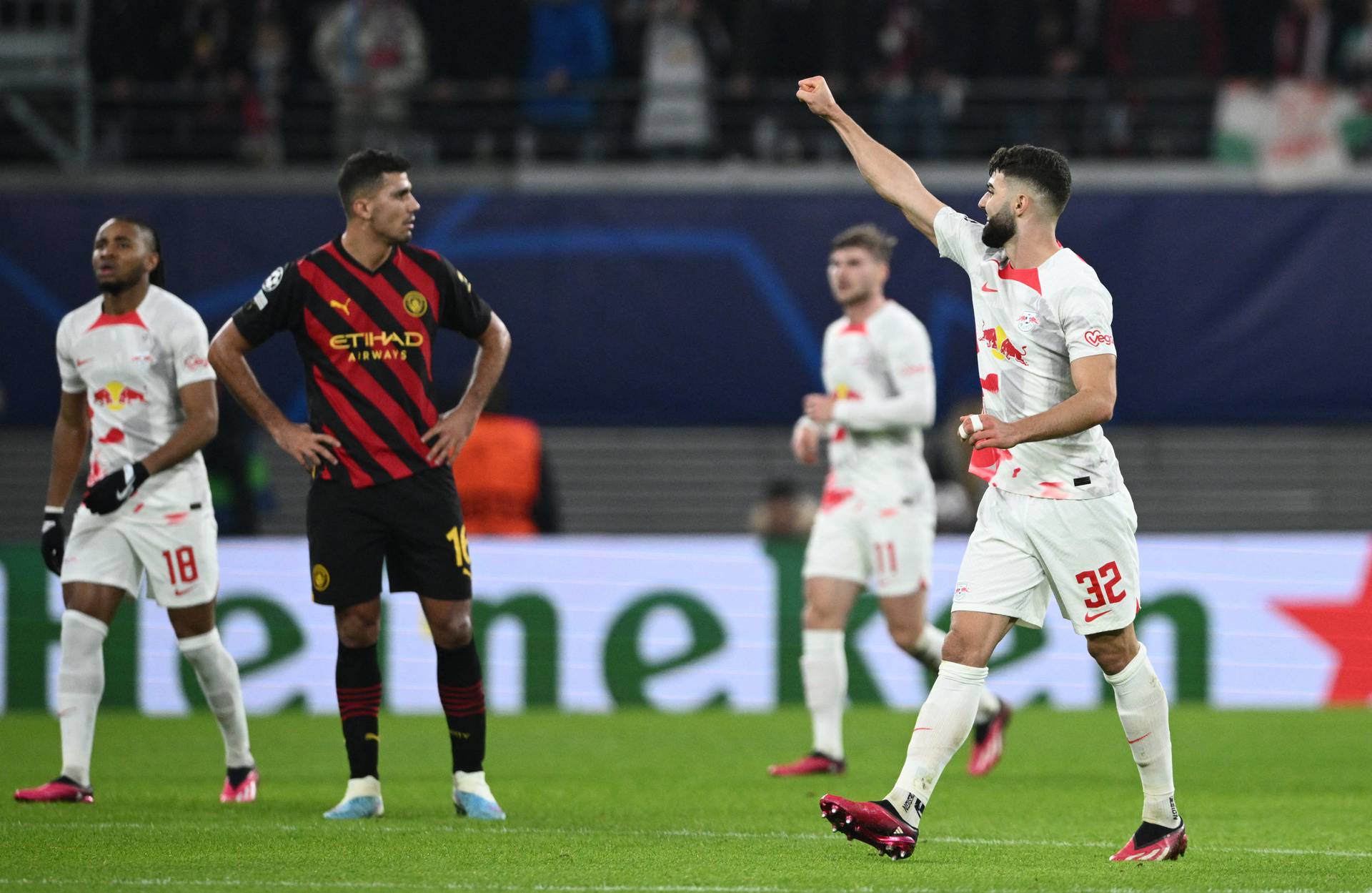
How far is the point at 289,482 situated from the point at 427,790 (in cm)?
934

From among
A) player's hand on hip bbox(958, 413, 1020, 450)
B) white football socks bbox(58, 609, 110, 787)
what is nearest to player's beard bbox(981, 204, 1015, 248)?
player's hand on hip bbox(958, 413, 1020, 450)

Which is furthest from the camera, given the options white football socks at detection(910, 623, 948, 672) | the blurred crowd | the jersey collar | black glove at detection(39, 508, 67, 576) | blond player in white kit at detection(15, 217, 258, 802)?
the blurred crowd

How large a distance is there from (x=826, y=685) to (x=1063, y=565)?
305 cm

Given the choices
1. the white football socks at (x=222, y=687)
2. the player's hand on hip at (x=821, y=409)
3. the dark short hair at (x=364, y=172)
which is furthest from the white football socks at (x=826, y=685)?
the dark short hair at (x=364, y=172)

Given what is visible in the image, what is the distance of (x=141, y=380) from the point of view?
283 inches

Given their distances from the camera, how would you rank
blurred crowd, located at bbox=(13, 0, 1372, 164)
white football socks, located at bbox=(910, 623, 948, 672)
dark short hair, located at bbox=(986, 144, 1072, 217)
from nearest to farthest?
dark short hair, located at bbox=(986, 144, 1072, 217) < white football socks, located at bbox=(910, 623, 948, 672) < blurred crowd, located at bbox=(13, 0, 1372, 164)

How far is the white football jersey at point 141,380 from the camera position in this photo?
7176 mm

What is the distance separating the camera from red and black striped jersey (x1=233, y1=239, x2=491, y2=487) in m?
6.57

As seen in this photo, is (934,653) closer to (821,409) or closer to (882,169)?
(821,409)

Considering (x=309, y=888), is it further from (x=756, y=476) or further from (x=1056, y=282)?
(x=756, y=476)

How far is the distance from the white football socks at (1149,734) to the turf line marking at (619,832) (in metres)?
0.41

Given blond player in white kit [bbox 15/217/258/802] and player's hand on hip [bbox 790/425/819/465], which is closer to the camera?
blond player in white kit [bbox 15/217/258/802]

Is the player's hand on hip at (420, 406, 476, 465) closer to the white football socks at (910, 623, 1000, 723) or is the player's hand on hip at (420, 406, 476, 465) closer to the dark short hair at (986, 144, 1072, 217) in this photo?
the dark short hair at (986, 144, 1072, 217)

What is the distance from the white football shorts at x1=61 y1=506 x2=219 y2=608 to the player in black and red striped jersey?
29.4 inches
